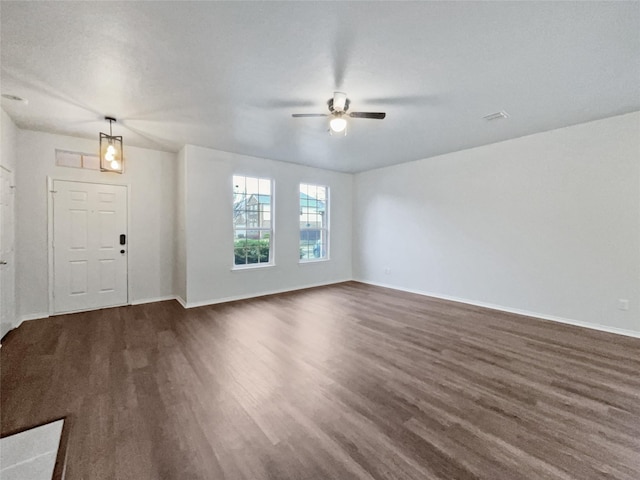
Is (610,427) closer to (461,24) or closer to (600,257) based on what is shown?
(600,257)

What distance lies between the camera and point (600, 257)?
11.6 ft

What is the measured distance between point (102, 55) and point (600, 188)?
224 inches

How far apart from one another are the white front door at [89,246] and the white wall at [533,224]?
5.24 m

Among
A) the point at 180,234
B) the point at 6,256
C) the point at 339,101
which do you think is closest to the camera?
the point at 339,101

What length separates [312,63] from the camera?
224cm

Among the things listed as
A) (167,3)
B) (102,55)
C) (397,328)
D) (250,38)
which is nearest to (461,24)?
(250,38)

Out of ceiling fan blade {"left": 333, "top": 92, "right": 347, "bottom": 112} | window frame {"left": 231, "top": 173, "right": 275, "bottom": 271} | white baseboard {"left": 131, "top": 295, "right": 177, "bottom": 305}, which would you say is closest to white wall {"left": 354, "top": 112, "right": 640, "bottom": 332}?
window frame {"left": 231, "top": 173, "right": 275, "bottom": 271}

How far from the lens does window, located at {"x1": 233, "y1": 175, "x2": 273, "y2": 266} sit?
16.7ft

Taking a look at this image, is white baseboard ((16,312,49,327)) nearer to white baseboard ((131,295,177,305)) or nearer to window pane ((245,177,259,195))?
white baseboard ((131,295,177,305))

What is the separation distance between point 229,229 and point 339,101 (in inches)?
122

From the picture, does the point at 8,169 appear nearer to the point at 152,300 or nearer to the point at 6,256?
the point at 6,256

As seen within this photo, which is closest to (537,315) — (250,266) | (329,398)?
(329,398)

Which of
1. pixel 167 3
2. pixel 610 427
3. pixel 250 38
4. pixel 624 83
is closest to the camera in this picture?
pixel 167 3

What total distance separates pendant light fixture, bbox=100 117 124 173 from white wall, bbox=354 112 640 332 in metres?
4.98
